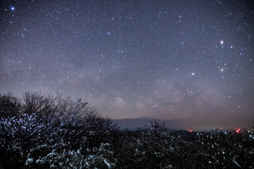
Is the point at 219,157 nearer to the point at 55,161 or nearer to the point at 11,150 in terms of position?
the point at 55,161

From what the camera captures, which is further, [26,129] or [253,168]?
[26,129]

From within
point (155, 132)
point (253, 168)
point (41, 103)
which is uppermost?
point (41, 103)

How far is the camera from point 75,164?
750 centimetres

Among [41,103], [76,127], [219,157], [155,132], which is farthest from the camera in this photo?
[41,103]

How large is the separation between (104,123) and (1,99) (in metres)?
24.4

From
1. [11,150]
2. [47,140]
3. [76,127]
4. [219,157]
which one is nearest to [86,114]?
[76,127]

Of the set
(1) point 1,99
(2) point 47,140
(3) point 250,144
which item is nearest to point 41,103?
(1) point 1,99

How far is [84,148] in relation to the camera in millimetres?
17078

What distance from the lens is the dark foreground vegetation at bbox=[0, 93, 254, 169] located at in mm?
8047

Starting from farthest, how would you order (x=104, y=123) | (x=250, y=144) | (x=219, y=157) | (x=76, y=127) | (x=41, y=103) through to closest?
(x=104, y=123) → (x=41, y=103) → (x=76, y=127) → (x=250, y=144) → (x=219, y=157)

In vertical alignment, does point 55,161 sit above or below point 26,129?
below

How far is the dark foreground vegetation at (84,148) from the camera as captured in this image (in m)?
8.05

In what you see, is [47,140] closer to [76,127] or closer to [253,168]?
[76,127]

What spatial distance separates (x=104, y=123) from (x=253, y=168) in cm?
2862
